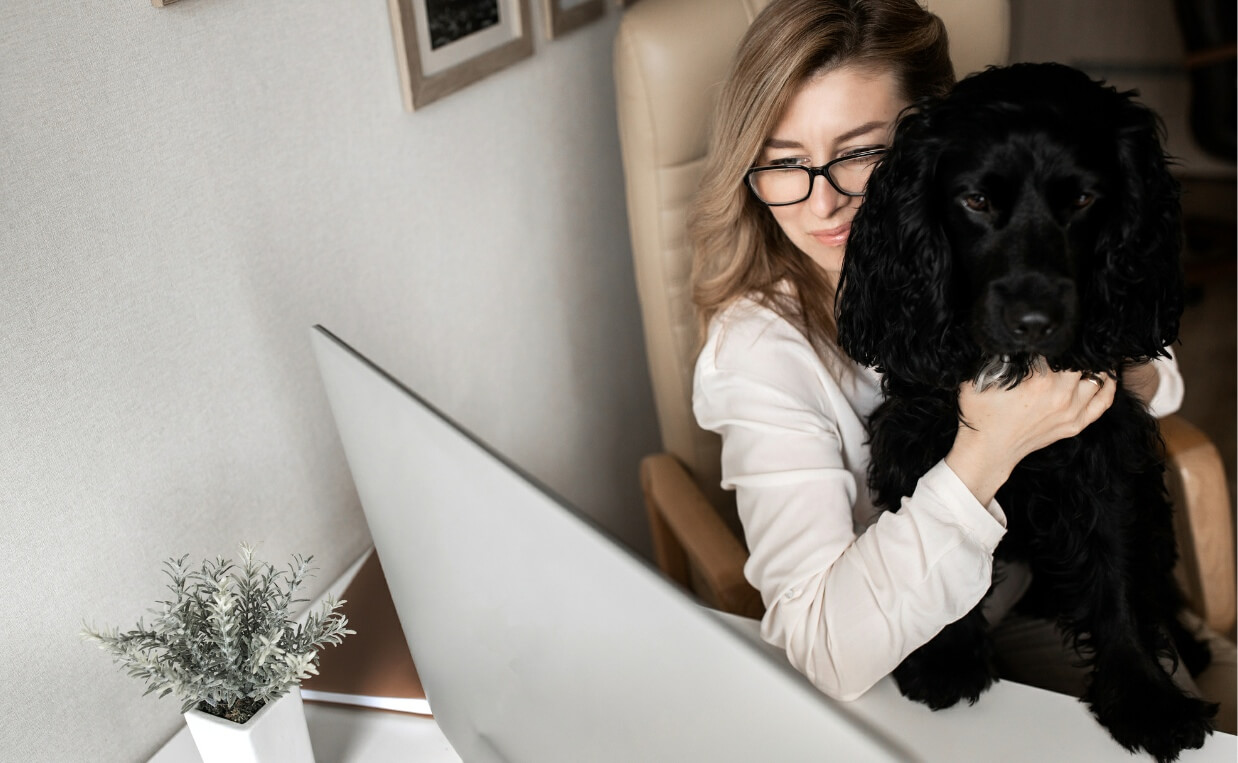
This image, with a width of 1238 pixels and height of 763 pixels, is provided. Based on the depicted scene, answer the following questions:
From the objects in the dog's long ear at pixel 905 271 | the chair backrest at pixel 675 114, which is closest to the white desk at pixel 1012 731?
the dog's long ear at pixel 905 271

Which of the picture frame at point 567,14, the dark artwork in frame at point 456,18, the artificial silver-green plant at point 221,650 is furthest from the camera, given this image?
the picture frame at point 567,14

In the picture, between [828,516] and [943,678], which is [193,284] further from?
[943,678]

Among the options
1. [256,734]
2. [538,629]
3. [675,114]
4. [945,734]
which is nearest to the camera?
[538,629]

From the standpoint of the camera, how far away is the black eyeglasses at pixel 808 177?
3.75 feet

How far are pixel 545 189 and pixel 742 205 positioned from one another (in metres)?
0.48

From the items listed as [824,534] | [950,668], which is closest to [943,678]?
[950,668]

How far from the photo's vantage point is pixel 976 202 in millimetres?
920

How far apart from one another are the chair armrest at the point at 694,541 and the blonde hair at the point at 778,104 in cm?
32

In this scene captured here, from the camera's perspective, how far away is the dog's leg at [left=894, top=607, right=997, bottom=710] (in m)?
1.00

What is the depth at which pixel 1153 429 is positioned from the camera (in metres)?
1.11

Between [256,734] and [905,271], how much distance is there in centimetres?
74

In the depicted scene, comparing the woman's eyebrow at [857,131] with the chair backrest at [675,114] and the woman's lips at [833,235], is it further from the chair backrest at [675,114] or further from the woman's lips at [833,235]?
the chair backrest at [675,114]

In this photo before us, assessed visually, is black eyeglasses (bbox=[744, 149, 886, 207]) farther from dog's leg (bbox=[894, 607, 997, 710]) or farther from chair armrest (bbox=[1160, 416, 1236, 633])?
chair armrest (bbox=[1160, 416, 1236, 633])

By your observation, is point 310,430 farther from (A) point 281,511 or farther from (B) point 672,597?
(B) point 672,597
